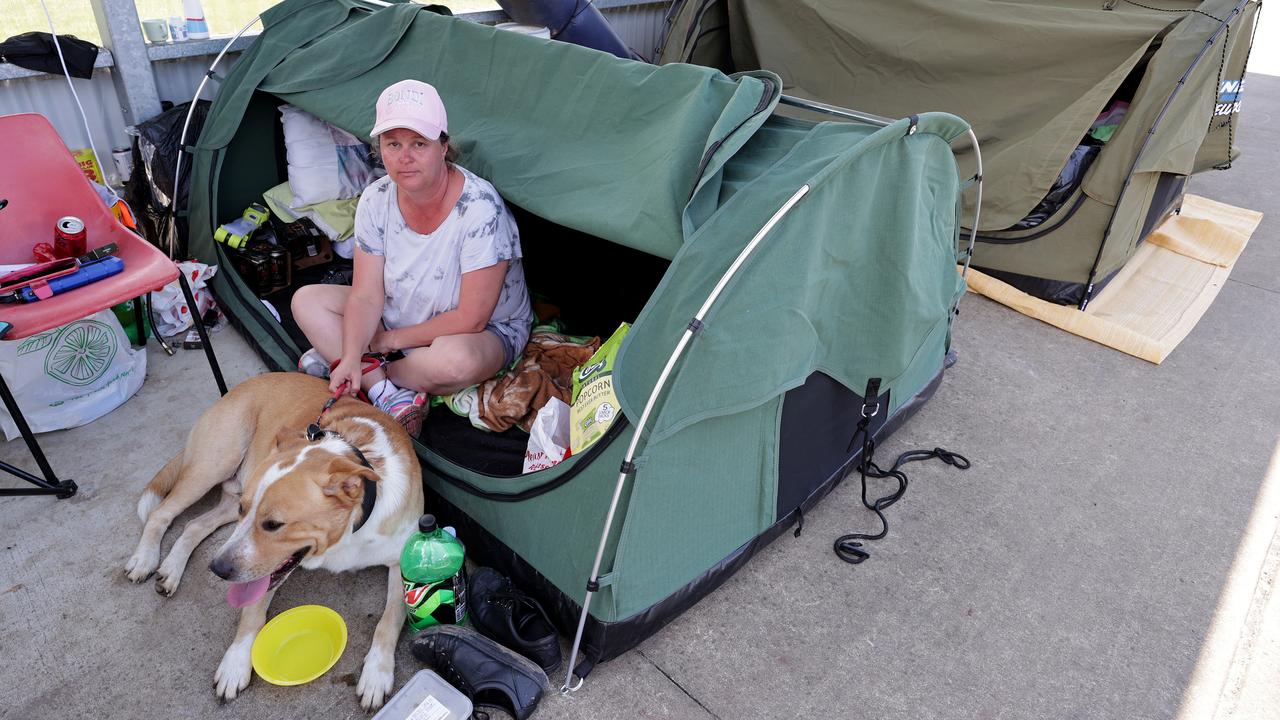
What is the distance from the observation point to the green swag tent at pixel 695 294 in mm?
1862

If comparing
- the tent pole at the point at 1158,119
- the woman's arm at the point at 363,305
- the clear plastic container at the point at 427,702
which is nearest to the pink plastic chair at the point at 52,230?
the woman's arm at the point at 363,305

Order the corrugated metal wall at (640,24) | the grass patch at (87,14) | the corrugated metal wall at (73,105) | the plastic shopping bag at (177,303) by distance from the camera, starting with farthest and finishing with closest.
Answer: the corrugated metal wall at (640,24) < the grass patch at (87,14) < the corrugated metal wall at (73,105) < the plastic shopping bag at (177,303)

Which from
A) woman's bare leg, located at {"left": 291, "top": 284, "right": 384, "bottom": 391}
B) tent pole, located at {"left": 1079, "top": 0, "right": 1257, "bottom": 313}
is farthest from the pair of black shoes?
tent pole, located at {"left": 1079, "top": 0, "right": 1257, "bottom": 313}

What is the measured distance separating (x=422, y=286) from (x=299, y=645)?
1.21 metres

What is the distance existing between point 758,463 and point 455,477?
0.93 metres

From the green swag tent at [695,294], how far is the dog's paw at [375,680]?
16.3 inches

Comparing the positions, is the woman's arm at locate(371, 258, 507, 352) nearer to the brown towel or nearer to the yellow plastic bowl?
the brown towel

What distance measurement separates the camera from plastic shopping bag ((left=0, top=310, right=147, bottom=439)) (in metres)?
2.64

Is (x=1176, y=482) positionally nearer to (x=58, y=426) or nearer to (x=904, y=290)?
(x=904, y=290)

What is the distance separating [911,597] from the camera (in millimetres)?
2367

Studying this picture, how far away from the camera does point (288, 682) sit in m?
1.92

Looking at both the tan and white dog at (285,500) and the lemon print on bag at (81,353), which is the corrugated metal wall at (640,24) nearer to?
the lemon print on bag at (81,353)

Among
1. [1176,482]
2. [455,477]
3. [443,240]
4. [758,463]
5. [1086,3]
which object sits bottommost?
[1176,482]

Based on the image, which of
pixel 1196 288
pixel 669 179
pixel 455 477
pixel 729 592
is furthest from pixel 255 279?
pixel 1196 288
